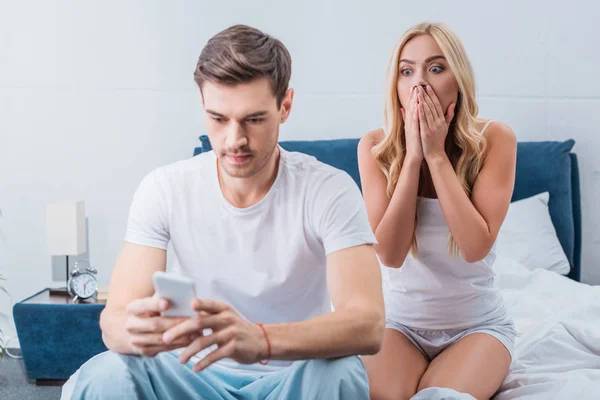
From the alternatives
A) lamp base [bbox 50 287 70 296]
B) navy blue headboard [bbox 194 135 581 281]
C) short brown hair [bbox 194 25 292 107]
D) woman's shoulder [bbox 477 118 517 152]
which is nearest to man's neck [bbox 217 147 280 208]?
short brown hair [bbox 194 25 292 107]

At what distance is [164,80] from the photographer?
3.54 m

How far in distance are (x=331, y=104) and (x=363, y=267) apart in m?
2.06

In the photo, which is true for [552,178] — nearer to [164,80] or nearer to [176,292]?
[164,80]

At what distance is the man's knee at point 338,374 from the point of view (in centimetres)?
149

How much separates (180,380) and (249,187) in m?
0.47

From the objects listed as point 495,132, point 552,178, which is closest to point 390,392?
point 495,132

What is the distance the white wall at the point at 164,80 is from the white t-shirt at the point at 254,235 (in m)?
1.82

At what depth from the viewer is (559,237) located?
344 centimetres

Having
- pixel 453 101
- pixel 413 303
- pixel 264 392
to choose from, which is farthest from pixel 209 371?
pixel 453 101

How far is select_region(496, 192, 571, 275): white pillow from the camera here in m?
3.22

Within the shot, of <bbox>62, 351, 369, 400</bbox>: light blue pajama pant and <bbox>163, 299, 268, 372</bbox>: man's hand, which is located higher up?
<bbox>163, 299, 268, 372</bbox>: man's hand

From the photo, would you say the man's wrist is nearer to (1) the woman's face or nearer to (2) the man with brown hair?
(2) the man with brown hair

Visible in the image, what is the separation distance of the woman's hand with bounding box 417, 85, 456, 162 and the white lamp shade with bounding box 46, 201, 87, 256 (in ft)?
5.70

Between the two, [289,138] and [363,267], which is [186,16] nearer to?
[289,138]
